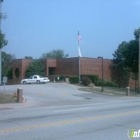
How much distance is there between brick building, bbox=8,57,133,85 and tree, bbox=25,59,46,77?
35.3 inches

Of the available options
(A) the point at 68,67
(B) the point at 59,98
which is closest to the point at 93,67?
(A) the point at 68,67

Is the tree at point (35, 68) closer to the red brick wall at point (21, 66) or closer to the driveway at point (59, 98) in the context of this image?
the red brick wall at point (21, 66)

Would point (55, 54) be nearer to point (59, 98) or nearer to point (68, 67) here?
point (68, 67)

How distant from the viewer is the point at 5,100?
84.1 feet

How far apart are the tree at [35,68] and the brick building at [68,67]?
0.90 meters

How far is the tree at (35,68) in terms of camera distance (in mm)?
62469

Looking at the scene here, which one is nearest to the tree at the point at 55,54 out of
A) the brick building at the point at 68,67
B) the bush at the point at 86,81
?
the brick building at the point at 68,67

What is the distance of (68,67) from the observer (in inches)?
2424

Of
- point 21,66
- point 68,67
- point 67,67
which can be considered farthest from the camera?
point 21,66

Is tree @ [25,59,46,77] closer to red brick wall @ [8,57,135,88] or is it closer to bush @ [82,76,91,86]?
red brick wall @ [8,57,135,88]

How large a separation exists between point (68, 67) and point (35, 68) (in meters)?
7.03

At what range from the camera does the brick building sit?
2351 inches

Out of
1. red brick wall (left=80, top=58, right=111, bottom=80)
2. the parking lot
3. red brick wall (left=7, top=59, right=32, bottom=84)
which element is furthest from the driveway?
red brick wall (left=7, top=59, right=32, bottom=84)

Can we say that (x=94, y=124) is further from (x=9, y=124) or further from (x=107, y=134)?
(x=9, y=124)
